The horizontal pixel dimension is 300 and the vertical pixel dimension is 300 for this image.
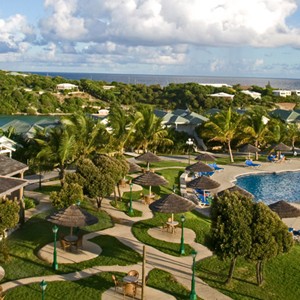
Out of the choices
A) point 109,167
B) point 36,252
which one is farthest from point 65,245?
point 109,167

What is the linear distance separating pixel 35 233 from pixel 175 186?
39.5ft

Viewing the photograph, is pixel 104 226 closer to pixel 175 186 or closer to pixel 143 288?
pixel 143 288

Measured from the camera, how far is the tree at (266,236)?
1255 centimetres

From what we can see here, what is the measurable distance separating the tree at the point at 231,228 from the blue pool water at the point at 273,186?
45.3ft

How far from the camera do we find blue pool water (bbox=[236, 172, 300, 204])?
27.4 metres

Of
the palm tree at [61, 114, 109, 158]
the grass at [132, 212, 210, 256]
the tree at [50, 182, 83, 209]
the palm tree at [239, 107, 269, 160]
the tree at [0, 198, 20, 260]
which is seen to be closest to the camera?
the tree at [0, 198, 20, 260]

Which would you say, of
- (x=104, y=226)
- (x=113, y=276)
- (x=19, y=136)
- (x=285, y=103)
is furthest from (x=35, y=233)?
(x=285, y=103)

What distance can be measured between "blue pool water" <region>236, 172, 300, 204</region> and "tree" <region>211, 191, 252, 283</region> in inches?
543

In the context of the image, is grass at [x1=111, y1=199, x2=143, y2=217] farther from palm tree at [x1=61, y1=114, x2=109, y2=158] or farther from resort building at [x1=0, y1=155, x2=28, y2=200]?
resort building at [x1=0, y1=155, x2=28, y2=200]

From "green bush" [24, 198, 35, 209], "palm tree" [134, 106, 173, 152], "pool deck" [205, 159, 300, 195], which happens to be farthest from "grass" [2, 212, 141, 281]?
"palm tree" [134, 106, 173, 152]

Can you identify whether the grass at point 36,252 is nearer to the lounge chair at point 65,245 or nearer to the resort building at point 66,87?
the lounge chair at point 65,245

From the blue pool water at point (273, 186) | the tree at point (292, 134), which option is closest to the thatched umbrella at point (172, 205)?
the blue pool water at point (273, 186)

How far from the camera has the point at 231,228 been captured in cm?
1268

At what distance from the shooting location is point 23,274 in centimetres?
1381
